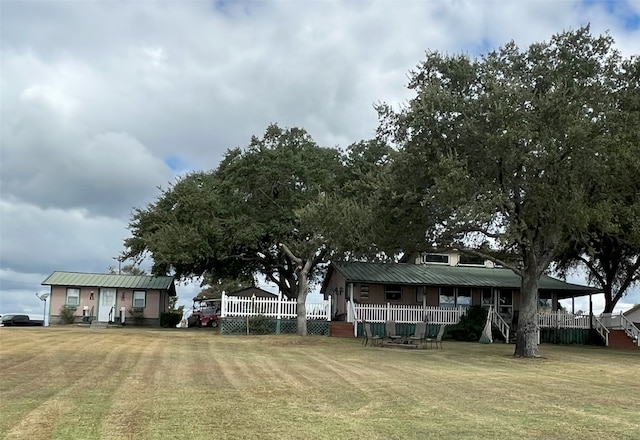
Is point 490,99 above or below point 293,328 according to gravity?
above

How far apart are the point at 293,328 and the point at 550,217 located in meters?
14.8

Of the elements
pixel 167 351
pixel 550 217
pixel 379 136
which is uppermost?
pixel 379 136

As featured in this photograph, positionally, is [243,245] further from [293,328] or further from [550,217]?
[550,217]

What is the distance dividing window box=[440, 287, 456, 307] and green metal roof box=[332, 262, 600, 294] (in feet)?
2.13

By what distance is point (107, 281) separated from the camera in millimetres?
41906

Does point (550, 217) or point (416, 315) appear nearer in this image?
point (550, 217)

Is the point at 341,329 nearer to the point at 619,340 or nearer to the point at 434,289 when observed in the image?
the point at 434,289

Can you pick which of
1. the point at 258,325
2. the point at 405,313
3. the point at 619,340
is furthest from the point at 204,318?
the point at 619,340

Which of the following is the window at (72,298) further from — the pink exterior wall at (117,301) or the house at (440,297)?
the house at (440,297)

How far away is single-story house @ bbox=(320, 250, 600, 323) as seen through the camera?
3359cm

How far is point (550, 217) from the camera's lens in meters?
18.6

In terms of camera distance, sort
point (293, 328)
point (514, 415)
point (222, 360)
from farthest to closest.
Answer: point (293, 328) < point (222, 360) < point (514, 415)

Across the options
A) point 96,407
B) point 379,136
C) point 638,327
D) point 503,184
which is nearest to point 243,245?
point 379,136

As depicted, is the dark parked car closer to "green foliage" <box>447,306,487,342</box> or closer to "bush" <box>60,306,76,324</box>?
"bush" <box>60,306,76,324</box>
